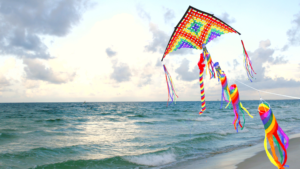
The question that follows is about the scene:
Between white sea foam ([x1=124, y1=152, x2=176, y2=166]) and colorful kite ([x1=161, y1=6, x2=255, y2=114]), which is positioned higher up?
colorful kite ([x1=161, y1=6, x2=255, y2=114])

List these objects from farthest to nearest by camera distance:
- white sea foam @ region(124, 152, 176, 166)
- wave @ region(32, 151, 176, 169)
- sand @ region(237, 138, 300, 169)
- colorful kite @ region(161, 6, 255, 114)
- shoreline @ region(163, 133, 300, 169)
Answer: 1. white sea foam @ region(124, 152, 176, 166)
2. wave @ region(32, 151, 176, 169)
3. shoreline @ region(163, 133, 300, 169)
4. sand @ region(237, 138, 300, 169)
5. colorful kite @ region(161, 6, 255, 114)

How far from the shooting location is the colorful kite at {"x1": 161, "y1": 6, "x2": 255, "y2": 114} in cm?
420

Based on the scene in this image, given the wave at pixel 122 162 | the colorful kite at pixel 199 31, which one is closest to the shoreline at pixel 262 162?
the wave at pixel 122 162

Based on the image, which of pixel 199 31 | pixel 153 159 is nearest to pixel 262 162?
pixel 153 159

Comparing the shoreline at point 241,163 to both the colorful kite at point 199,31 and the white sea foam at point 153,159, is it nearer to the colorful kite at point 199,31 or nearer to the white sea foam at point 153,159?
the white sea foam at point 153,159

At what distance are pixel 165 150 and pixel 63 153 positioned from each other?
16.5 ft

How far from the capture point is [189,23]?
14.5ft

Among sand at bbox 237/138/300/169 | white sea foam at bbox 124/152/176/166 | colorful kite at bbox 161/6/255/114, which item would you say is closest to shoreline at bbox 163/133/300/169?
sand at bbox 237/138/300/169

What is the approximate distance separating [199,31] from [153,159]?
5.49m

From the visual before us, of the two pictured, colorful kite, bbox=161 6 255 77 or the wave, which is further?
the wave

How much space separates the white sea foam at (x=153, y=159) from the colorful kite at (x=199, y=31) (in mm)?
3990

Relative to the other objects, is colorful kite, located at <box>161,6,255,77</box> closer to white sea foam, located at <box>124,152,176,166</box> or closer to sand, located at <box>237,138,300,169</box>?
sand, located at <box>237,138,300,169</box>

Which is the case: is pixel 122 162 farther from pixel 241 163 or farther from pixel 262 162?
pixel 262 162

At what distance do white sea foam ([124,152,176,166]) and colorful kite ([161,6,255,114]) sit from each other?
157 inches
